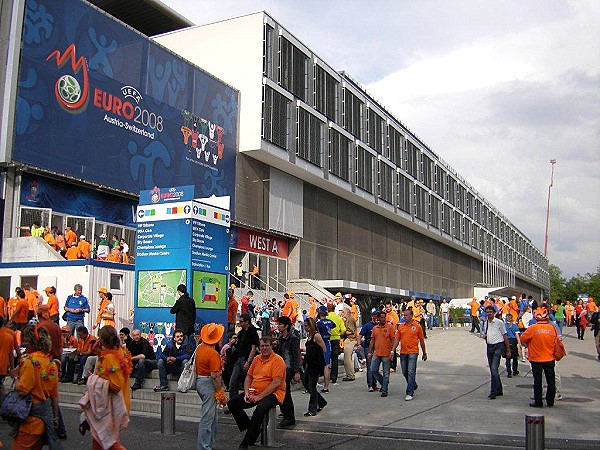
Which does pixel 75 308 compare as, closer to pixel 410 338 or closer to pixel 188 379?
pixel 410 338

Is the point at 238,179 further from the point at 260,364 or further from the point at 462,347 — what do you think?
the point at 260,364

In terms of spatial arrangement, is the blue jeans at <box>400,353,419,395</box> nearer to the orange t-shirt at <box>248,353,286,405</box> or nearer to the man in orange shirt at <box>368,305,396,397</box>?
the man in orange shirt at <box>368,305,396,397</box>

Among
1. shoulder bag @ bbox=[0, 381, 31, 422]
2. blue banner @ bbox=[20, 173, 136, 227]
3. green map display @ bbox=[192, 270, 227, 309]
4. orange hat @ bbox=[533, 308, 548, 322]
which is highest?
blue banner @ bbox=[20, 173, 136, 227]

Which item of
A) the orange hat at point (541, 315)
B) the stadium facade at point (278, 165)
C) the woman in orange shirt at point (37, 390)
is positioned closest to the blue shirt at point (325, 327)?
the orange hat at point (541, 315)

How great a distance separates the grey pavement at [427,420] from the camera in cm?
938

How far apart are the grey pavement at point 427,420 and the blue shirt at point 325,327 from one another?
1233 mm

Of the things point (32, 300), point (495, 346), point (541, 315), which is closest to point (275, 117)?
point (32, 300)

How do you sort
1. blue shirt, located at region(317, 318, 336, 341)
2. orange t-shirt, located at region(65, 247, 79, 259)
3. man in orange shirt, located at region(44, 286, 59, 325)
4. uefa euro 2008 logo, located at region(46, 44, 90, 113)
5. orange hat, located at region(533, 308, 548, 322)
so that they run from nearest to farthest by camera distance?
orange hat, located at region(533, 308, 548, 322)
blue shirt, located at region(317, 318, 336, 341)
man in orange shirt, located at region(44, 286, 59, 325)
orange t-shirt, located at region(65, 247, 79, 259)
uefa euro 2008 logo, located at region(46, 44, 90, 113)

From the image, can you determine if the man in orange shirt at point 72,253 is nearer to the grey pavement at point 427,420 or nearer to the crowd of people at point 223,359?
the crowd of people at point 223,359

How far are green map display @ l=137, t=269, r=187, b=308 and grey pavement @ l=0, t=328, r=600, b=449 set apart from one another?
369cm

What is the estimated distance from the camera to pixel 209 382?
27.8 ft

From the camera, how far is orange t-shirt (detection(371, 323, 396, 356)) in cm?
1389

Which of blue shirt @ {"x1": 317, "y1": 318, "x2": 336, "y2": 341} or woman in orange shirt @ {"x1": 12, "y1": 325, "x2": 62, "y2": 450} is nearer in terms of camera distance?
woman in orange shirt @ {"x1": 12, "y1": 325, "x2": 62, "y2": 450}

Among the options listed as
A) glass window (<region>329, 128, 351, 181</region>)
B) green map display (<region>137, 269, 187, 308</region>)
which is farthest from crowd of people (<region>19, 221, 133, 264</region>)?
glass window (<region>329, 128, 351, 181</region>)
